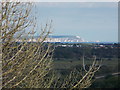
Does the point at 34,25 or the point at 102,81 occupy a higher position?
A: the point at 34,25

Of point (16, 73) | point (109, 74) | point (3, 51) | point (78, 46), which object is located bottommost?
point (109, 74)

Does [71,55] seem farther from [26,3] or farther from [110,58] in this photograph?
[26,3]

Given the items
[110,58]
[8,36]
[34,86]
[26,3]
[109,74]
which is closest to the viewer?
[8,36]

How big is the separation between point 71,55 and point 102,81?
258cm

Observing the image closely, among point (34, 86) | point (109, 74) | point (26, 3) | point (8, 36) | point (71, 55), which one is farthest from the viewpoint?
point (109, 74)

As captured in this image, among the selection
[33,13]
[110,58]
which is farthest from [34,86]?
[110,58]

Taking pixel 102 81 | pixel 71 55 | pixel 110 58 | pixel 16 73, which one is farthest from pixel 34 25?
pixel 110 58

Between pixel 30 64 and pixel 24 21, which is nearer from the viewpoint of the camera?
pixel 24 21

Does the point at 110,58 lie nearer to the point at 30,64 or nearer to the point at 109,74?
the point at 109,74

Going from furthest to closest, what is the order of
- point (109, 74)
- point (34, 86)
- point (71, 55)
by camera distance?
point (109, 74)
point (71, 55)
point (34, 86)

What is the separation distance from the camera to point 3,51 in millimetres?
3141

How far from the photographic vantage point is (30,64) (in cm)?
336

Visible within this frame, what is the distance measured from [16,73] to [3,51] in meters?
0.35

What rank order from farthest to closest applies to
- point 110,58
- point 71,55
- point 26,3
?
point 110,58, point 71,55, point 26,3
